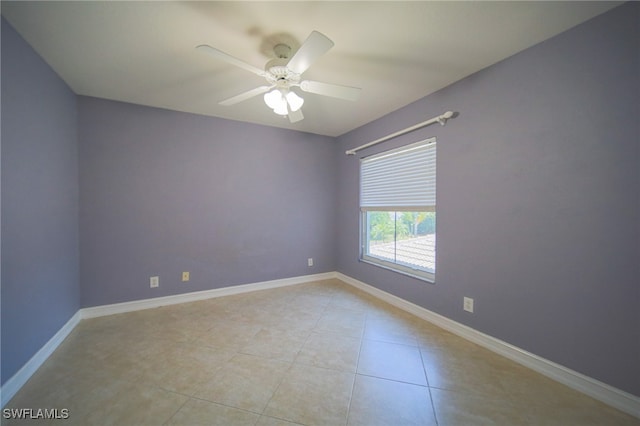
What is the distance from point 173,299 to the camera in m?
2.88

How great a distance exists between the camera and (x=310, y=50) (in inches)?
51.8

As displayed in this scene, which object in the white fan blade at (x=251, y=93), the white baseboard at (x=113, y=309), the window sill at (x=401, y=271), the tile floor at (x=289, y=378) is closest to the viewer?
the tile floor at (x=289, y=378)

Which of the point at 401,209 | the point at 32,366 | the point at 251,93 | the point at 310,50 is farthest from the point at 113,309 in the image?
the point at 401,209

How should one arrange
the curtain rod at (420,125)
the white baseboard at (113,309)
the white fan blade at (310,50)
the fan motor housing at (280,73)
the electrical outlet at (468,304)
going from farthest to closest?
the curtain rod at (420,125)
the electrical outlet at (468,304)
the fan motor housing at (280,73)
the white baseboard at (113,309)
the white fan blade at (310,50)

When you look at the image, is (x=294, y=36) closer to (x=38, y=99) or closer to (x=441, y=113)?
(x=441, y=113)

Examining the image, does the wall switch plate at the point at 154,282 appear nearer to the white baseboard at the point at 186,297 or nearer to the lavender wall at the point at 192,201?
the lavender wall at the point at 192,201

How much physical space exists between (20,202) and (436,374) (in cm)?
313

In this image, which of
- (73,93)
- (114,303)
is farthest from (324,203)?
(73,93)

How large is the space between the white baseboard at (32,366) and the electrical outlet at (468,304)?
10.8 feet

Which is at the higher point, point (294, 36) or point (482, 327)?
point (294, 36)

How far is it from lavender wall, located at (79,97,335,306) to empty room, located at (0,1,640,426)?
3cm

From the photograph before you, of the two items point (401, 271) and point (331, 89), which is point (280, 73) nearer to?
point (331, 89)

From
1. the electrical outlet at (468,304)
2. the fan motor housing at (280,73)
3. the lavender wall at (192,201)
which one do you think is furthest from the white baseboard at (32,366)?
the electrical outlet at (468,304)

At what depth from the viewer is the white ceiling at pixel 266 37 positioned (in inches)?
55.4
